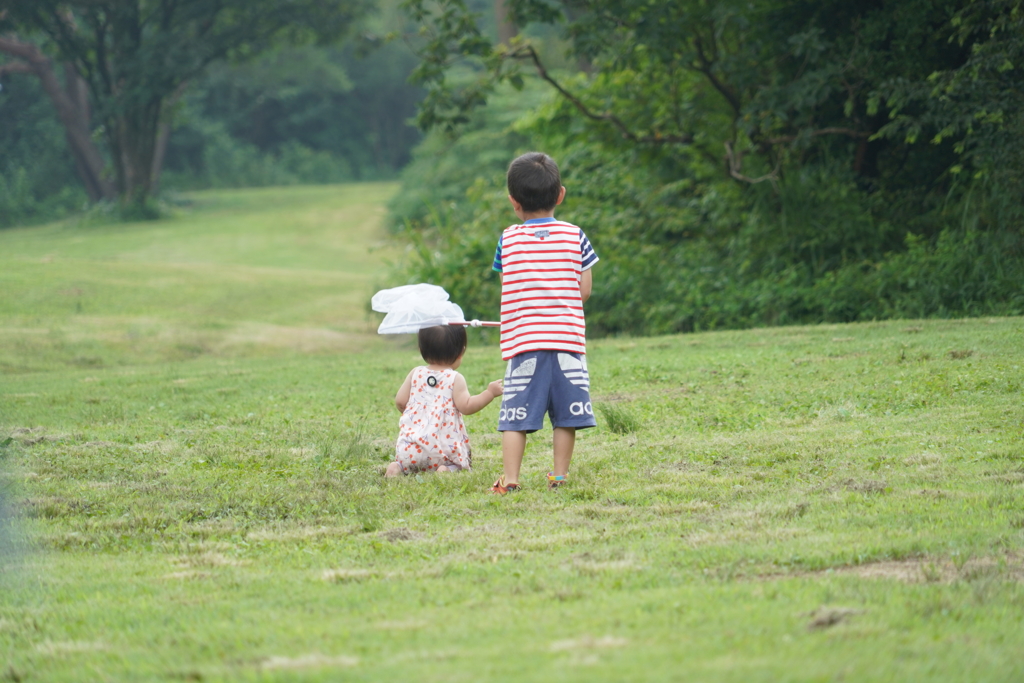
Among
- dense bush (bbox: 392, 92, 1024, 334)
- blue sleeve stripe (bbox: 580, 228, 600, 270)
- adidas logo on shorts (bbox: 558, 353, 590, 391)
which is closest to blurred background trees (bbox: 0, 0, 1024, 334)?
dense bush (bbox: 392, 92, 1024, 334)

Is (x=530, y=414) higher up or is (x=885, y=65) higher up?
(x=885, y=65)

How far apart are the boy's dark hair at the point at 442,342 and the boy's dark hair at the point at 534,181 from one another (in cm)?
84

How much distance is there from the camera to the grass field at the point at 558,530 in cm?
266

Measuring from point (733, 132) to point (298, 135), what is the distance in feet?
177

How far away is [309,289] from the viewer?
18500mm

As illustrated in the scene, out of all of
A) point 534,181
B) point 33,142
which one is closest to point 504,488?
point 534,181

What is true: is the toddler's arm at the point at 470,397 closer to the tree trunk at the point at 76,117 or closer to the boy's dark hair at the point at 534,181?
the boy's dark hair at the point at 534,181

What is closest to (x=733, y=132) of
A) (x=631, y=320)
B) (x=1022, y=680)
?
(x=631, y=320)

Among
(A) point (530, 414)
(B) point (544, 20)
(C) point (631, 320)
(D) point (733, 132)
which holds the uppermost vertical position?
(B) point (544, 20)

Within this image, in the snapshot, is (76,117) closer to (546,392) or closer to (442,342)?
(442,342)

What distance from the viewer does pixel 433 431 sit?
5.34 meters

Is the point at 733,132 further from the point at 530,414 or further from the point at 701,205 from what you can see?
the point at 530,414

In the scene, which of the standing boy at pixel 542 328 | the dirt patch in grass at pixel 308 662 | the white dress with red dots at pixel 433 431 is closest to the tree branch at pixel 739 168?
the white dress with red dots at pixel 433 431

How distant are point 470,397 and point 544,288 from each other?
2.55ft
